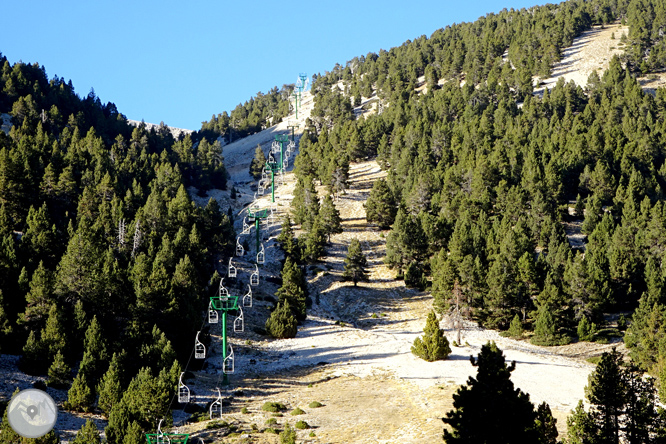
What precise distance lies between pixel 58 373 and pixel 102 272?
14.3m

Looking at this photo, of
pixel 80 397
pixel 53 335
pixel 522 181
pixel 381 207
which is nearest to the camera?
pixel 80 397

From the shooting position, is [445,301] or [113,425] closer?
[113,425]

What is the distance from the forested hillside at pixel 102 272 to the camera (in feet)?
154

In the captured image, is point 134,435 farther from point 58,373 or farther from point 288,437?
point 58,373

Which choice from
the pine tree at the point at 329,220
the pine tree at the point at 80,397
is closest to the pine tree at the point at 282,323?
the pine tree at the point at 80,397

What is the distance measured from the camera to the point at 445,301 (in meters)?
70.2

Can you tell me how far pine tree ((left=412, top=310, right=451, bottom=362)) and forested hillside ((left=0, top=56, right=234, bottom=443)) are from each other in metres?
20.5

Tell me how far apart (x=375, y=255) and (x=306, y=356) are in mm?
32408

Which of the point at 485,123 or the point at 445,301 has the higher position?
the point at 485,123

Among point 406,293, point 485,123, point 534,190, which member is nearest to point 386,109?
point 485,123

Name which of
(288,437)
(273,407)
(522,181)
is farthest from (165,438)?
(522,181)

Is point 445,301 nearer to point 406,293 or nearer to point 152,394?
point 406,293

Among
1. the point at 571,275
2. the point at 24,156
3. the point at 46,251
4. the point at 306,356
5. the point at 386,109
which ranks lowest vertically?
the point at 306,356

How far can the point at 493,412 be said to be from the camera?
27.7 metres
